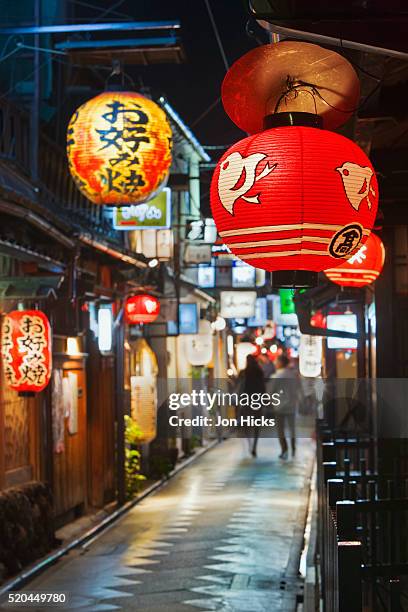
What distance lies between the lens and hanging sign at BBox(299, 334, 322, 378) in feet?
107

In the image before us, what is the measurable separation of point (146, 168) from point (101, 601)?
18.6ft

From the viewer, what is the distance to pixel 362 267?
1145 centimetres

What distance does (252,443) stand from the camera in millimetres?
34875

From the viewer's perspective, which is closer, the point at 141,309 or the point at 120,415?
the point at 120,415

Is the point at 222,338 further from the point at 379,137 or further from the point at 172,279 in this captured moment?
the point at 379,137

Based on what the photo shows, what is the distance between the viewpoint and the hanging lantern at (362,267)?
37.5ft

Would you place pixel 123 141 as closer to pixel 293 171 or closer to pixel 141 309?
pixel 293 171

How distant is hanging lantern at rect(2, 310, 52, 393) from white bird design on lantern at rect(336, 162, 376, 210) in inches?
344

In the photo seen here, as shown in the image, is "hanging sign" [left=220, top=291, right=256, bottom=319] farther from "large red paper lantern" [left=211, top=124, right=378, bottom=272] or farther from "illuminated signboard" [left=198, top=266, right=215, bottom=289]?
"large red paper lantern" [left=211, top=124, right=378, bottom=272]

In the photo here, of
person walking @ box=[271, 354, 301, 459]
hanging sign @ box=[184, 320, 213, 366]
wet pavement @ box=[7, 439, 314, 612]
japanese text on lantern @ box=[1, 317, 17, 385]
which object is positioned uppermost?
hanging sign @ box=[184, 320, 213, 366]

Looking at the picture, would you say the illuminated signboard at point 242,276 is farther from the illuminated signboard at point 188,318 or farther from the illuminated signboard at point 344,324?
the illuminated signboard at point 344,324

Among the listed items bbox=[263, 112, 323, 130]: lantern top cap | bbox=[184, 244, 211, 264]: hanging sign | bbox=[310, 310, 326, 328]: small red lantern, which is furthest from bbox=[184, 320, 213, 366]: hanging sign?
bbox=[263, 112, 323, 130]: lantern top cap

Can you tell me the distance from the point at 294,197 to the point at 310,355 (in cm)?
2656

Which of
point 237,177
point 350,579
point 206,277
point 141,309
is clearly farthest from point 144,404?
point 350,579
